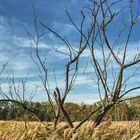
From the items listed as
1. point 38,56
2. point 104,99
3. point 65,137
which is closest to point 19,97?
point 38,56

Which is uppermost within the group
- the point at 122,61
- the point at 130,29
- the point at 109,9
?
the point at 109,9

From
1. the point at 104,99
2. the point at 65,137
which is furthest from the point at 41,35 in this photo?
the point at 65,137

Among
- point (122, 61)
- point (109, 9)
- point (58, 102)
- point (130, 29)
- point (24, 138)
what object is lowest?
point (24, 138)

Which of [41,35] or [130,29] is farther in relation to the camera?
[41,35]

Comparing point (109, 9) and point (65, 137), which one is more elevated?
point (109, 9)

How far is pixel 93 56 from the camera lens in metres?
10.6

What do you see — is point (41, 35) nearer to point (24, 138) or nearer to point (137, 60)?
point (137, 60)

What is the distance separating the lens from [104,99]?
10773mm

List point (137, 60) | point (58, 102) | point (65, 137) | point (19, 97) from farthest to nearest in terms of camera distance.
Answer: point (19, 97), point (58, 102), point (137, 60), point (65, 137)

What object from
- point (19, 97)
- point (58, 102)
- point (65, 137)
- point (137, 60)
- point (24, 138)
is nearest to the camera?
point (24, 138)

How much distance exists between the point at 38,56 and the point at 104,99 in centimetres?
251

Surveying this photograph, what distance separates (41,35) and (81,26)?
6.05 ft

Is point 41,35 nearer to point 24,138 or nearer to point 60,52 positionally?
point 60,52

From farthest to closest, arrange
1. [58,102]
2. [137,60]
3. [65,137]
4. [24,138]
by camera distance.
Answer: [58,102]
[137,60]
[65,137]
[24,138]
